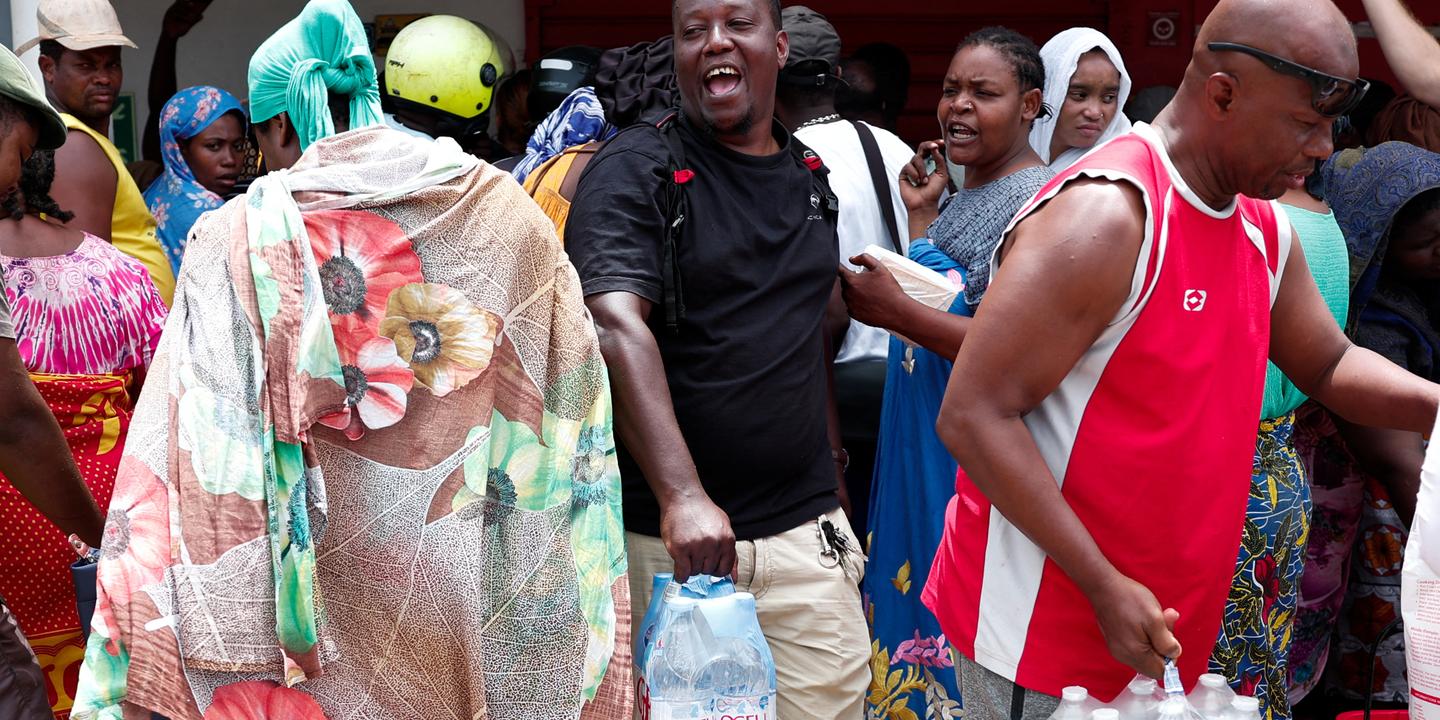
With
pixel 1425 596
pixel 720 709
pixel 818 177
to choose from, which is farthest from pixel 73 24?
pixel 1425 596

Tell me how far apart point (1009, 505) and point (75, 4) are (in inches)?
169

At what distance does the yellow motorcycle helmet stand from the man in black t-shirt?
948mm

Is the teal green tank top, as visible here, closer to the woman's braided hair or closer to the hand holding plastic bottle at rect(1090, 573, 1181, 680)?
the hand holding plastic bottle at rect(1090, 573, 1181, 680)

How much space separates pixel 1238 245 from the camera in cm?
241

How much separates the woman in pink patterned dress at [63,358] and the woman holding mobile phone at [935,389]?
6.52 ft

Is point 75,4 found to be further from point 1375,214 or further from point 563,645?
point 1375,214

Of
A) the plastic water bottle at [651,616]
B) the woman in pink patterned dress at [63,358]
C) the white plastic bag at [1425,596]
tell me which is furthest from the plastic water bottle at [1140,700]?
the woman in pink patterned dress at [63,358]

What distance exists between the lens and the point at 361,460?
2.54 meters

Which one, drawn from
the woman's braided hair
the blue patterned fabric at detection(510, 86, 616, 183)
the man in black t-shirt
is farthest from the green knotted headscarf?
the woman's braided hair

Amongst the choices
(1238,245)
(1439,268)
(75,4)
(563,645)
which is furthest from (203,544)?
(1439,268)

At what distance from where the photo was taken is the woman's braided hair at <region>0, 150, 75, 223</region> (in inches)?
147

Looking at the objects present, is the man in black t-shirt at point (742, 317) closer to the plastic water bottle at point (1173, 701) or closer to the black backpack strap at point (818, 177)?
the black backpack strap at point (818, 177)

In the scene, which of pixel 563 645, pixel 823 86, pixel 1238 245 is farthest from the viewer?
pixel 823 86

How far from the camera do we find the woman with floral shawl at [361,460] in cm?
233
